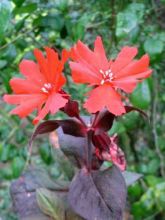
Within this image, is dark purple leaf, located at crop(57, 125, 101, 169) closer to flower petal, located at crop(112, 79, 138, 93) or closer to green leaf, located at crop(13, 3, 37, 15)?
flower petal, located at crop(112, 79, 138, 93)

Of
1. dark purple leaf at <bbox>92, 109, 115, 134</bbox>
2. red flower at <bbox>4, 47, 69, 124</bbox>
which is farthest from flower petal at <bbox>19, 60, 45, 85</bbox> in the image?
dark purple leaf at <bbox>92, 109, 115, 134</bbox>

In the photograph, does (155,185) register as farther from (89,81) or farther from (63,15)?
(89,81)

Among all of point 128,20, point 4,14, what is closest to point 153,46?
point 128,20

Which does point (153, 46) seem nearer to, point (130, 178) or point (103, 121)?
point (130, 178)

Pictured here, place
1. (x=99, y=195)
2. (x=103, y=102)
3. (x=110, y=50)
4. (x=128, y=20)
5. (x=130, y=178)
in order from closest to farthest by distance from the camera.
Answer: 1. (x=103, y=102)
2. (x=99, y=195)
3. (x=130, y=178)
4. (x=128, y=20)
5. (x=110, y=50)

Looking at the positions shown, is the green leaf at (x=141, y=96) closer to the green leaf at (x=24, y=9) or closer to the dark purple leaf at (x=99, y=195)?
the green leaf at (x=24, y=9)

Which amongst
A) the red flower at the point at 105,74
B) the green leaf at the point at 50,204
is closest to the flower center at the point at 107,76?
the red flower at the point at 105,74

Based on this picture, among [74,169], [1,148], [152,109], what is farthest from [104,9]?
[74,169]
